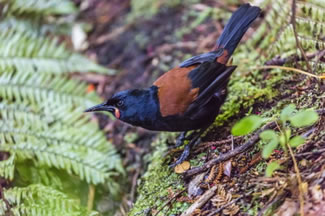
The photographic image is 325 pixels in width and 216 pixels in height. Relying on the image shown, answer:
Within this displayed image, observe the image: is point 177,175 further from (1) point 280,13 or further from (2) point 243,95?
(1) point 280,13

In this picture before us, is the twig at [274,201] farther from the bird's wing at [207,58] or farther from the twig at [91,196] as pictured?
the twig at [91,196]

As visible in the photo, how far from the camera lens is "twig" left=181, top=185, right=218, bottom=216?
2.42 metres

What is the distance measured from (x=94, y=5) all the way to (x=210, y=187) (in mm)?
4380

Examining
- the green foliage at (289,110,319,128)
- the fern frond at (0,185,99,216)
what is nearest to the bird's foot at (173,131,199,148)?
the fern frond at (0,185,99,216)

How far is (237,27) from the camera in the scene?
3.27m

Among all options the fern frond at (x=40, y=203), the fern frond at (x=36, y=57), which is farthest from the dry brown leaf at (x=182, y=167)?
the fern frond at (x=36, y=57)

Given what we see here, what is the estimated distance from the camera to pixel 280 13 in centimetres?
361

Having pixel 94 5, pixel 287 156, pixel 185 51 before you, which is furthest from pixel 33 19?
pixel 287 156

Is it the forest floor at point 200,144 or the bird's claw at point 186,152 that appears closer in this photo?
the forest floor at point 200,144

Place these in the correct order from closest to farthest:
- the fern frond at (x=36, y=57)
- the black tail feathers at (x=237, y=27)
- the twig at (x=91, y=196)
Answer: the black tail feathers at (x=237, y=27), the twig at (x=91, y=196), the fern frond at (x=36, y=57)

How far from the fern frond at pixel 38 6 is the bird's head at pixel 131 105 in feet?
8.17

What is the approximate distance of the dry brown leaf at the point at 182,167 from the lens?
2846 mm

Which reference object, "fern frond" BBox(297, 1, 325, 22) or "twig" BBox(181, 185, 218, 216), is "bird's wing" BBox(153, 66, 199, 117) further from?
"fern frond" BBox(297, 1, 325, 22)

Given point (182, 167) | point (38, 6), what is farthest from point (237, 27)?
point (38, 6)
